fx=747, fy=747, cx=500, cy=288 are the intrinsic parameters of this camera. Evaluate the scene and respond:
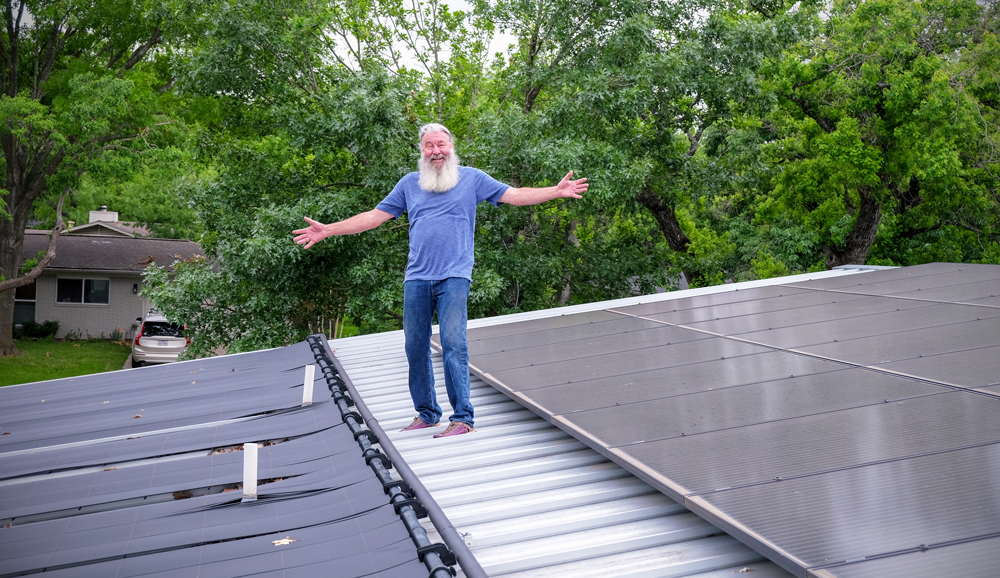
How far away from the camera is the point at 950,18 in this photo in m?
22.0

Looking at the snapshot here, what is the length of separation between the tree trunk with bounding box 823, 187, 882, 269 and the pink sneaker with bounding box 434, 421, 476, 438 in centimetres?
2185

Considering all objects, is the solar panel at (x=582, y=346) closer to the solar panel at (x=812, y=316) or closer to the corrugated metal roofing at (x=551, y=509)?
the solar panel at (x=812, y=316)

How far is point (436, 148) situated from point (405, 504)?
2.28m

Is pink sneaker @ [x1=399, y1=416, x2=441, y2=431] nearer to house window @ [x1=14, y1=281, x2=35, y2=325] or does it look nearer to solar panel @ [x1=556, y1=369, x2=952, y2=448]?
solar panel @ [x1=556, y1=369, x2=952, y2=448]

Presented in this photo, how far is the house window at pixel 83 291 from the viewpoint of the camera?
33.2m

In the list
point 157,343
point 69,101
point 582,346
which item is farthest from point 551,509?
point 157,343

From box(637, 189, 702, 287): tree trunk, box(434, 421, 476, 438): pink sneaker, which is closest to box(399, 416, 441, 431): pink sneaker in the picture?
box(434, 421, 476, 438): pink sneaker

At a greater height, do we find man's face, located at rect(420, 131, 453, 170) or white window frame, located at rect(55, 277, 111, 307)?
man's face, located at rect(420, 131, 453, 170)

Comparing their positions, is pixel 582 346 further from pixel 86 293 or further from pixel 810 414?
pixel 86 293

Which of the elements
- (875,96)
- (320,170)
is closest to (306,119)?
(320,170)

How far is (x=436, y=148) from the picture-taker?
14.5 ft

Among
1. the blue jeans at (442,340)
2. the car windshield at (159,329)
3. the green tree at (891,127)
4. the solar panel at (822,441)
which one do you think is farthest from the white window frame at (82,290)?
the solar panel at (822,441)

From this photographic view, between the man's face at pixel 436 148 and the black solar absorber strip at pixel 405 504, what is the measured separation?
1566 millimetres

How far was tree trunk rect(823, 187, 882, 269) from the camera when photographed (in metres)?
23.3
